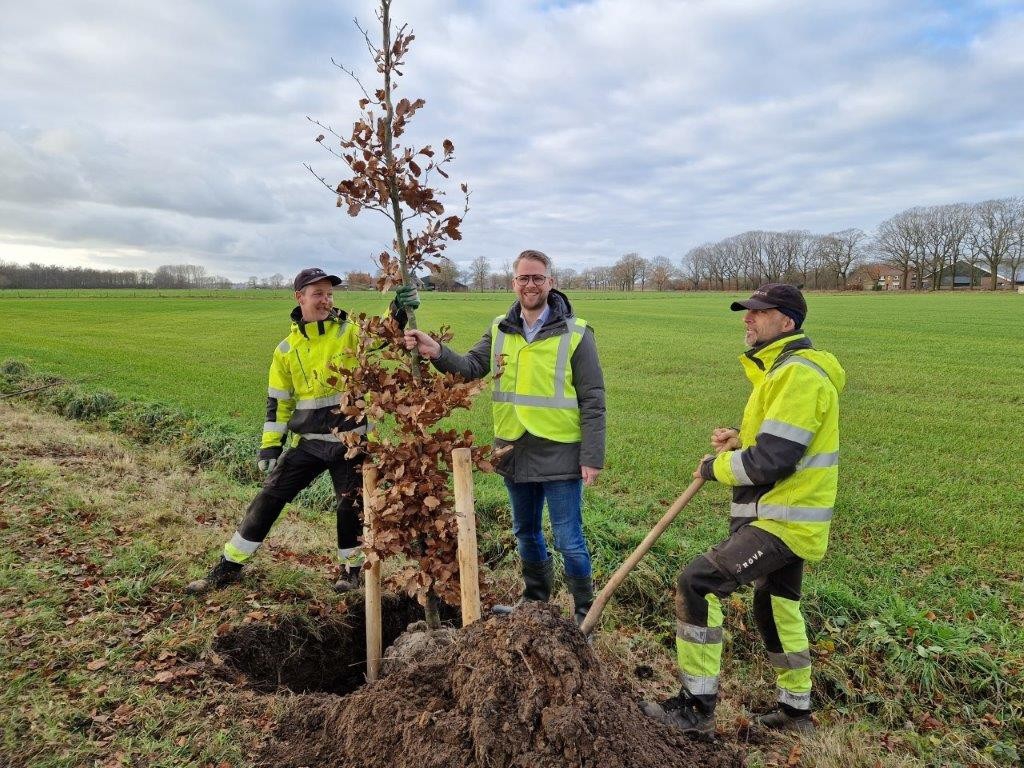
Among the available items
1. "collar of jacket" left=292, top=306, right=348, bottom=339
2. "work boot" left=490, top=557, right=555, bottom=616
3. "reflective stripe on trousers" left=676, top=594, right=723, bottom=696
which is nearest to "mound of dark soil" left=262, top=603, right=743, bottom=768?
"reflective stripe on trousers" left=676, top=594, right=723, bottom=696

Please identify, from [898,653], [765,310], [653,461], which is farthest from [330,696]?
[653,461]

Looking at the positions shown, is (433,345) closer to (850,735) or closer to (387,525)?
(387,525)

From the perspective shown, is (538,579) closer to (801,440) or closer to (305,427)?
(305,427)

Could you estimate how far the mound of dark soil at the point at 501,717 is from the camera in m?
2.65

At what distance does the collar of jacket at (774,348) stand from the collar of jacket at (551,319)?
1.28m

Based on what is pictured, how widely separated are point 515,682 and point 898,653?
314 centimetres

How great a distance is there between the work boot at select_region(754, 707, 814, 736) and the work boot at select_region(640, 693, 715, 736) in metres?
0.48

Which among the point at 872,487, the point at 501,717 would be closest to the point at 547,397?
the point at 501,717

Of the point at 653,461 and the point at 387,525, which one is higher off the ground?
the point at 387,525

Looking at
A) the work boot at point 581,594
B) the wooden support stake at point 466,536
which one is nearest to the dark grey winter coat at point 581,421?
the wooden support stake at point 466,536

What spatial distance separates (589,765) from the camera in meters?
2.56

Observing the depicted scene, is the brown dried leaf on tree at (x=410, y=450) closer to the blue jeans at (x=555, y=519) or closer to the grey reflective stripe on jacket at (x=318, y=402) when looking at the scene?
the blue jeans at (x=555, y=519)

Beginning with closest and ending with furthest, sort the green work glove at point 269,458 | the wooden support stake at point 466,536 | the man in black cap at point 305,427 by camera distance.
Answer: the wooden support stake at point 466,536, the man in black cap at point 305,427, the green work glove at point 269,458

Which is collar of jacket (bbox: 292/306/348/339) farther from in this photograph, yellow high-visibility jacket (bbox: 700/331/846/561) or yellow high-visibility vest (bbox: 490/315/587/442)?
yellow high-visibility jacket (bbox: 700/331/846/561)
